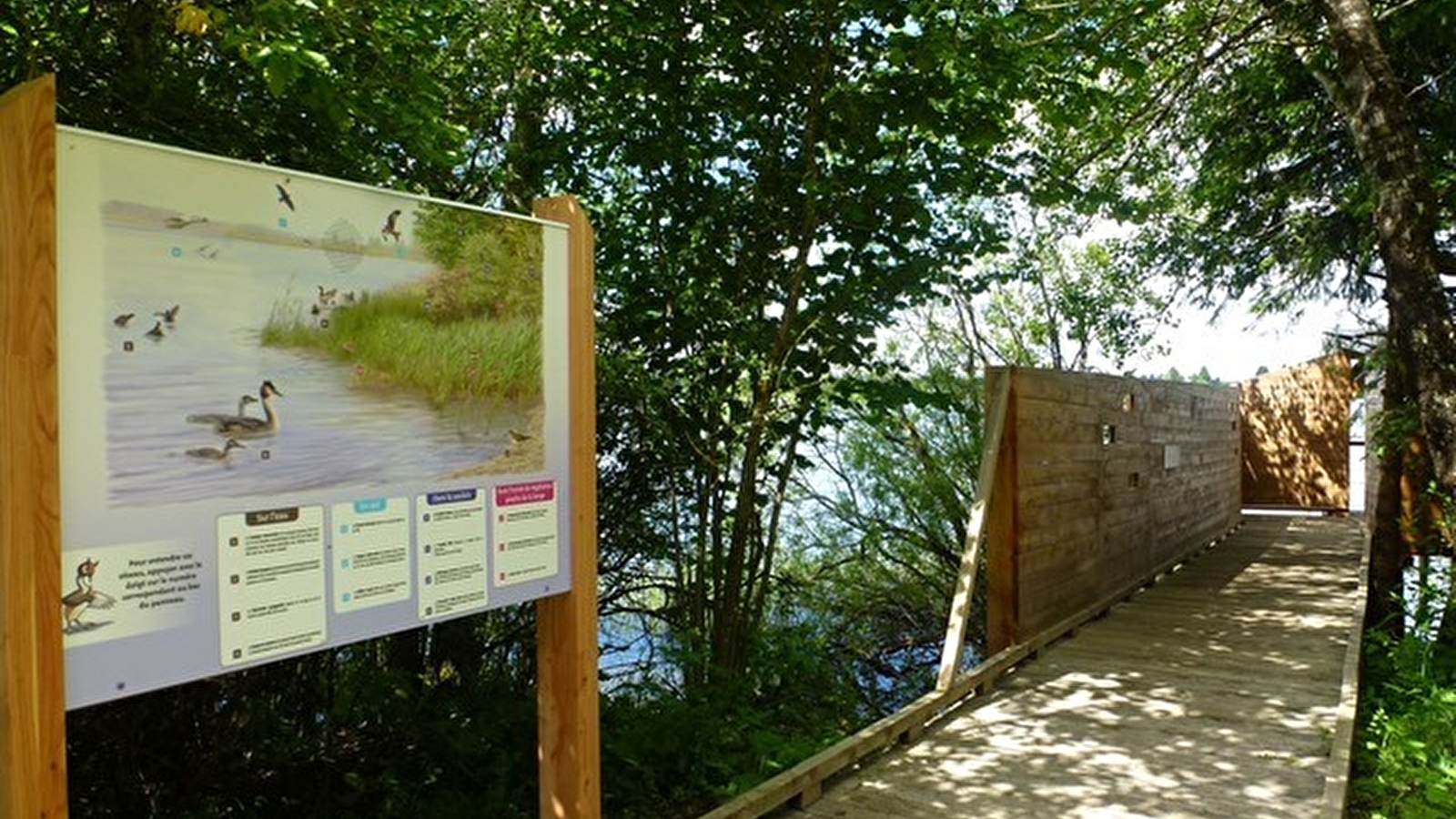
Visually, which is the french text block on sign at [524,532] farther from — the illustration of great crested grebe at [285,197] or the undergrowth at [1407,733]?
the undergrowth at [1407,733]

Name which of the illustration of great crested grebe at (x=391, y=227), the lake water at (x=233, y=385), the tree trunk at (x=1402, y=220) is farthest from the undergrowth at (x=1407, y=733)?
the illustration of great crested grebe at (x=391, y=227)

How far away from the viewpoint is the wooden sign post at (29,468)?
1701 mm

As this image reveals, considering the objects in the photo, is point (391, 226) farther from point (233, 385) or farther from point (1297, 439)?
point (1297, 439)

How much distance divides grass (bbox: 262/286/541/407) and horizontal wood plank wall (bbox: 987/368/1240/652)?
142 inches

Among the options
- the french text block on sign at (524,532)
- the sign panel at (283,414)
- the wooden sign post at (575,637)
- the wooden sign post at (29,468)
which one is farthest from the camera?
the wooden sign post at (575,637)

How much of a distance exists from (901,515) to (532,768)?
6045mm

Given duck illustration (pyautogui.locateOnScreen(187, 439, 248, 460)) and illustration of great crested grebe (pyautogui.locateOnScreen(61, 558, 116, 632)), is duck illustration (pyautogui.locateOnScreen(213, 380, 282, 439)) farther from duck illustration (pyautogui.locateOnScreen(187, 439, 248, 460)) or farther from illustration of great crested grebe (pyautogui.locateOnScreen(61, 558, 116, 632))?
illustration of great crested grebe (pyautogui.locateOnScreen(61, 558, 116, 632))

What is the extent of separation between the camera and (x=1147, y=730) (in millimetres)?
4488

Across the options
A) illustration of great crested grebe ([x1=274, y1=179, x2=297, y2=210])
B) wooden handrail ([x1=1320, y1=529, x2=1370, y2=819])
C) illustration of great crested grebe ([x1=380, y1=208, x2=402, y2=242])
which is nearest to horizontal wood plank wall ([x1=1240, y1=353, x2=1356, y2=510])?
wooden handrail ([x1=1320, y1=529, x2=1370, y2=819])

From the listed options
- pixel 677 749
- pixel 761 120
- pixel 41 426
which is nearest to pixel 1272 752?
pixel 677 749

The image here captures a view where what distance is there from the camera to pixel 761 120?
524cm

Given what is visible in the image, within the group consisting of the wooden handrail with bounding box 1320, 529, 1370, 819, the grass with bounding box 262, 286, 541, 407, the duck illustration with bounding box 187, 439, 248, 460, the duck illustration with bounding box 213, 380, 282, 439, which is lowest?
the wooden handrail with bounding box 1320, 529, 1370, 819

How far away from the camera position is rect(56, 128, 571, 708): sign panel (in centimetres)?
183

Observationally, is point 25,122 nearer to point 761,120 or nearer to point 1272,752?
point 761,120
